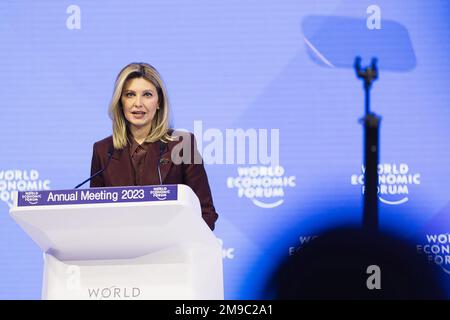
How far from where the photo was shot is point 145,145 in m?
3.26

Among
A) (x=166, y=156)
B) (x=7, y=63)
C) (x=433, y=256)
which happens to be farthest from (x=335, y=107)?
(x=7, y=63)

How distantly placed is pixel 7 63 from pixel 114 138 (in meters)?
1.30

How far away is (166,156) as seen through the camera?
10.5 ft

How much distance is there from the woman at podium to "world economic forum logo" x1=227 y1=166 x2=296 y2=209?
72 cm

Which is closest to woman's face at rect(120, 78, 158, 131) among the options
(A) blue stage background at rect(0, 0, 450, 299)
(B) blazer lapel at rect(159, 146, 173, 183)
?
(B) blazer lapel at rect(159, 146, 173, 183)

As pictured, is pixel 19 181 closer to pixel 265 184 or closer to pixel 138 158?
pixel 138 158

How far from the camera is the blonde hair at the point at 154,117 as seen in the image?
3.27 meters

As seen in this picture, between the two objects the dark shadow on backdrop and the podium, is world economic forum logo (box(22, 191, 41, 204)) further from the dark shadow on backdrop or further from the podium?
the dark shadow on backdrop

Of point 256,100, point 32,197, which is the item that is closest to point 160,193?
point 32,197

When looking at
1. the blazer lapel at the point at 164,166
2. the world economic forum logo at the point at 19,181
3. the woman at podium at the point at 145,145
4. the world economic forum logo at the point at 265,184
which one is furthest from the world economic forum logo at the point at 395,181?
the world economic forum logo at the point at 19,181

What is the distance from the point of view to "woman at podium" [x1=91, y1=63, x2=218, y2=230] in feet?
10.4

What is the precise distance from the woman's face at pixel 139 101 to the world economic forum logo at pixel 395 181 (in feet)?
4.16

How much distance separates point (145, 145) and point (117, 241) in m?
0.92

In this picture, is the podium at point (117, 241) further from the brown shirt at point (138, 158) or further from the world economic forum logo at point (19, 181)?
the world economic forum logo at point (19, 181)
